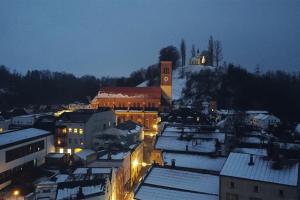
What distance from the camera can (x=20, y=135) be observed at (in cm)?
4619

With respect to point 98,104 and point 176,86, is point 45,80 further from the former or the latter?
point 98,104

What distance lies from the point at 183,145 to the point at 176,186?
467 inches

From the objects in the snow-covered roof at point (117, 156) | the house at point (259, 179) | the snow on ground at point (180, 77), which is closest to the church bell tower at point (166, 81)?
the snow on ground at point (180, 77)

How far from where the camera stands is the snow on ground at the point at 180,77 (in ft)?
380

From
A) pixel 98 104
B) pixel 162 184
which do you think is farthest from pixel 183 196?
pixel 98 104

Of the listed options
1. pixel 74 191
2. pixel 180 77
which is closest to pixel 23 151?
pixel 74 191

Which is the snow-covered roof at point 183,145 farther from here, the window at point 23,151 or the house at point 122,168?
the window at point 23,151

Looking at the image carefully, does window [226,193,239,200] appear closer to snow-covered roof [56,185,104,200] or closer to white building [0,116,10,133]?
snow-covered roof [56,185,104,200]

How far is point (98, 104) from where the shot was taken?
86.4 metres

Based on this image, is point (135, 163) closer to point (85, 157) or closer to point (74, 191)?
point (85, 157)

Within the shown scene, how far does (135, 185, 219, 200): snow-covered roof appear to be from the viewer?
28.4 m

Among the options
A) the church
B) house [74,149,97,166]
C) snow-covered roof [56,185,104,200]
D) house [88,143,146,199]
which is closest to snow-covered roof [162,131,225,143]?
house [88,143,146,199]

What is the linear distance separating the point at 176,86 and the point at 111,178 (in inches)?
3524

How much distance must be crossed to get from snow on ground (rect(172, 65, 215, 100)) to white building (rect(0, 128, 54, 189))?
217 feet
